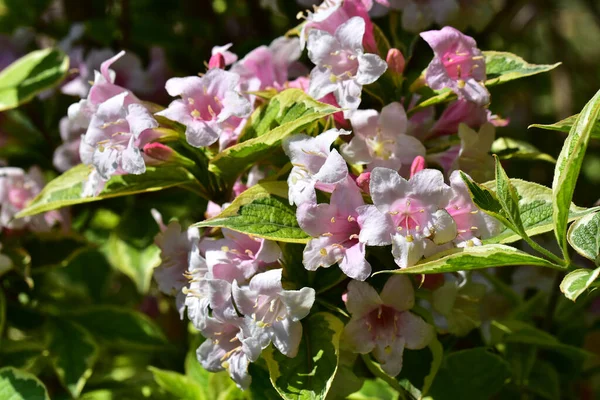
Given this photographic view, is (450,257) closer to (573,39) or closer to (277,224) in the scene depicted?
(277,224)

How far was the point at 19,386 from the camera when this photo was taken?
4.04 feet

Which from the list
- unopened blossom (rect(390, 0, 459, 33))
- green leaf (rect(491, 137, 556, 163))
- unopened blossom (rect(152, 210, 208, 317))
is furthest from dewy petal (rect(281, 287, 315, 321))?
unopened blossom (rect(390, 0, 459, 33))

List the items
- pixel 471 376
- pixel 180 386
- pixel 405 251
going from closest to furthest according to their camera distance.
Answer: pixel 405 251 → pixel 471 376 → pixel 180 386

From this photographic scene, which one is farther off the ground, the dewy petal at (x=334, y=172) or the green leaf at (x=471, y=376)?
the dewy petal at (x=334, y=172)

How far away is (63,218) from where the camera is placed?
1.50 m

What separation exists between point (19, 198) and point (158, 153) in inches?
18.8

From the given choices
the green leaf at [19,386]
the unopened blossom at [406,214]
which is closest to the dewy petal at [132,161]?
the unopened blossom at [406,214]

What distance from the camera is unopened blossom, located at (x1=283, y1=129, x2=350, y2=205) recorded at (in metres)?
0.92

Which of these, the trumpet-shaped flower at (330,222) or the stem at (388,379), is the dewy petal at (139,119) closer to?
the trumpet-shaped flower at (330,222)

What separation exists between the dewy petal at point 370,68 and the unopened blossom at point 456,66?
74 millimetres

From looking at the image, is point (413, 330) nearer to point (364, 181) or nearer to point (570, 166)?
point (364, 181)

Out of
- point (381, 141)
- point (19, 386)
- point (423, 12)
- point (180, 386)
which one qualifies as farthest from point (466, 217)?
point (19, 386)

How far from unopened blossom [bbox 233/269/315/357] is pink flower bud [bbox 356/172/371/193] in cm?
14

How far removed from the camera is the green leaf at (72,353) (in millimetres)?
1426
